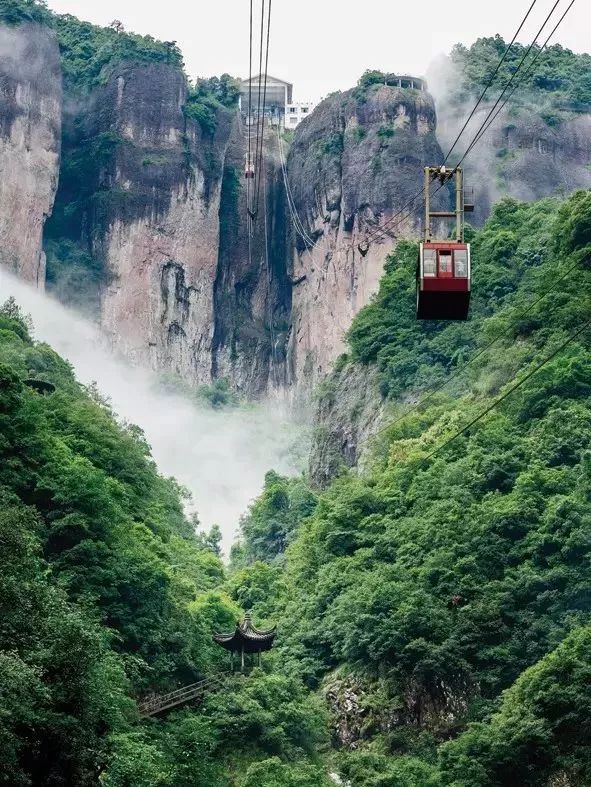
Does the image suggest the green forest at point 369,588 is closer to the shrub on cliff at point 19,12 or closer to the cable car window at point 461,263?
the cable car window at point 461,263

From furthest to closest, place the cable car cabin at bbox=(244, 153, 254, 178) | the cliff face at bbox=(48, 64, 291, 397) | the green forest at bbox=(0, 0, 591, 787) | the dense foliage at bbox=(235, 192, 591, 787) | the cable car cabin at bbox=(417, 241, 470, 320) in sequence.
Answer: the cable car cabin at bbox=(244, 153, 254, 178) → the cliff face at bbox=(48, 64, 291, 397) → the dense foliage at bbox=(235, 192, 591, 787) → the green forest at bbox=(0, 0, 591, 787) → the cable car cabin at bbox=(417, 241, 470, 320)

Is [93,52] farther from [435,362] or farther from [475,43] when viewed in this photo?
[435,362]

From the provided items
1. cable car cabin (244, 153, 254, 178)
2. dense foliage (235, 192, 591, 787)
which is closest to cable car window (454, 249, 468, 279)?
dense foliage (235, 192, 591, 787)

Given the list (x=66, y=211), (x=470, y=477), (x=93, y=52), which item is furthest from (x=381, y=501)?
(x=93, y=52)

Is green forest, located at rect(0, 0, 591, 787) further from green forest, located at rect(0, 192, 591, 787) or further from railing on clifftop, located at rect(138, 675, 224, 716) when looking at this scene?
railing on clifftop, located at rect(138, 675, 224, 716)

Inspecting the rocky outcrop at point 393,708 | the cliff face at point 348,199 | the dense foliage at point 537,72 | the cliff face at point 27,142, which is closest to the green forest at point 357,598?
the rocky outcrop at point 393,708
